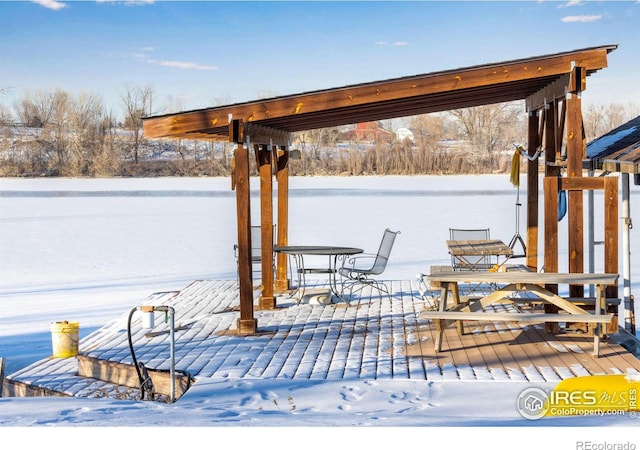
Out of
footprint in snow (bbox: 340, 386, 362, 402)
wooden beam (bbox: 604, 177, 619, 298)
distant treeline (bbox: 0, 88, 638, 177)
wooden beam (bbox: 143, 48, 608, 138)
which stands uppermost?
distant treeline (bbox: 0, 88, 638, 177)

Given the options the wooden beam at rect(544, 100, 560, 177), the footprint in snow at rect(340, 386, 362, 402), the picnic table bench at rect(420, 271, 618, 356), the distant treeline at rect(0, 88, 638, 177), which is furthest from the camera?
the distant treeline at rect(0, 88, 638, 177)

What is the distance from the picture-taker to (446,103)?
8742mm

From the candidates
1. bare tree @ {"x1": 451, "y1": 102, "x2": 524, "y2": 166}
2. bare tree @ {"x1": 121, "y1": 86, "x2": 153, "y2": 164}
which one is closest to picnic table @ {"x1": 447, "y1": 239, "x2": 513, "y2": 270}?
bare tree @ {"x1": 451, "y1": 102, "x2": 524, "y2": 166}

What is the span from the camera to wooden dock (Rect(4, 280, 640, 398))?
5.75 m

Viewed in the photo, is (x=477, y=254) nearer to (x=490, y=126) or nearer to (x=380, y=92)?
(x=380, y=92)

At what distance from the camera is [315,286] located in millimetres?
10141

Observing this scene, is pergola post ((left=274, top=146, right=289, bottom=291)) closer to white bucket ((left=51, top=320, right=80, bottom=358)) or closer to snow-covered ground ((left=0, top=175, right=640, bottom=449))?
snow-covered ground ((left=0, top=175, right=640, bottom=449))

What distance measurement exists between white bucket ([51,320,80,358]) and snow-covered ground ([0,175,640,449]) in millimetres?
523

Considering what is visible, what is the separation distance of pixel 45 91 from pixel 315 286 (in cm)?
4310

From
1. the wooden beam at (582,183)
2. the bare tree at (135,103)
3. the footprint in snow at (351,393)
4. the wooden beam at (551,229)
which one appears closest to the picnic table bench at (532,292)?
the wooden beam at (551,229)

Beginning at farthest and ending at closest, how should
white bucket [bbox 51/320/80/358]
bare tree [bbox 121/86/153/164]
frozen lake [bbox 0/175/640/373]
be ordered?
1. bare tree [bbox 121/86/153/164]
2. frozen lake [bbox 0/175/640/373]
3. white bucket [bbox 51/320/80/358]

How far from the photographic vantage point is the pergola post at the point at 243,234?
23.4 feet

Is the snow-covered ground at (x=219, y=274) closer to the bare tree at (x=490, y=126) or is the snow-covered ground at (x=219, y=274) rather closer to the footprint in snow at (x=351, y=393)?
the footprint in snow at (x=351, y=393)

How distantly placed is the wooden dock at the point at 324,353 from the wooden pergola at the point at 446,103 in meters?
0.49
